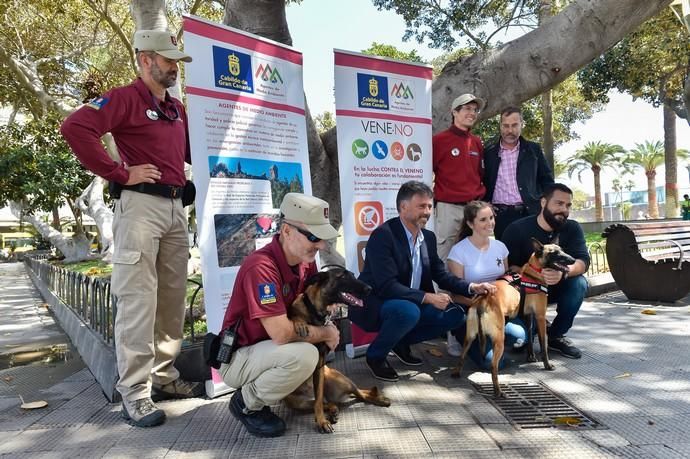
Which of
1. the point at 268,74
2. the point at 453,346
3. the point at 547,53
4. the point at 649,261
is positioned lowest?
the point at 453,346

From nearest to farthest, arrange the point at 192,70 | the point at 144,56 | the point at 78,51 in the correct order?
the point at 144,56 < the point at 192,70 < the point at 78,51

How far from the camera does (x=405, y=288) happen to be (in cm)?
395

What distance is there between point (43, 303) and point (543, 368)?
10968mm

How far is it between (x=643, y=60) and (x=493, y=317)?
15.0m

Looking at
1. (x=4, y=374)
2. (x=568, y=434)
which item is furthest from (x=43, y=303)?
(x=568, y=434)

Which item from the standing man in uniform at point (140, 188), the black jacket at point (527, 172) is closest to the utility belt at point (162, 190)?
the standing man in uniform at point (140, 188)

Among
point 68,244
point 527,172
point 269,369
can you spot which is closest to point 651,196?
point 527,172

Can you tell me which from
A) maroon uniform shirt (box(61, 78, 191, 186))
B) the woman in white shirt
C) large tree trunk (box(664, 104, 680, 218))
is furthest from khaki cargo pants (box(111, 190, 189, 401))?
large tree trunk (box(664, 104, 680, 218))

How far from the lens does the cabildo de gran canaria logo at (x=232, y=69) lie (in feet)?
12.7

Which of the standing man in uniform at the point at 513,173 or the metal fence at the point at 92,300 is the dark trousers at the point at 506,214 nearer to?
the standing man in uniform at the point at 513,173

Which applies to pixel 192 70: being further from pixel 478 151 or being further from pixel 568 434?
pixel 568 434

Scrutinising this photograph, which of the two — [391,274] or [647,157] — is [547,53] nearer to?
[391,274]

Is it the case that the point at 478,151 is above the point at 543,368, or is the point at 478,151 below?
above

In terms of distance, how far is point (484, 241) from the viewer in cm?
438
